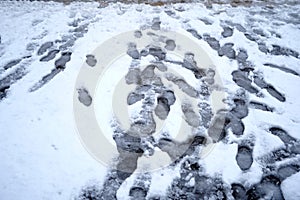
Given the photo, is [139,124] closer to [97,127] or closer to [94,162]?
[97,127]

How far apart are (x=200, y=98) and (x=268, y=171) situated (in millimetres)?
672

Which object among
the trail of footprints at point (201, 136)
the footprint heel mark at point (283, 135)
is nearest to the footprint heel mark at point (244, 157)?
the trail of footprints at point (201, 136)

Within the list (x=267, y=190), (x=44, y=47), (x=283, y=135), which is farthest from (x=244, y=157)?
(x=44, y=47)

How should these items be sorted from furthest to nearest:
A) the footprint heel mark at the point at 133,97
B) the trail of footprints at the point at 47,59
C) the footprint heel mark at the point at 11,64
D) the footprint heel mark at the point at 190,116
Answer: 1. the footprint heel mark at the point at 11,64
2. the trail of footprints at the point at 47,59
3. the footprint heel mark at the point at 133,97
4. the footprint heel mark at the point at 190,116

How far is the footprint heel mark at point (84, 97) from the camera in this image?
197 cm

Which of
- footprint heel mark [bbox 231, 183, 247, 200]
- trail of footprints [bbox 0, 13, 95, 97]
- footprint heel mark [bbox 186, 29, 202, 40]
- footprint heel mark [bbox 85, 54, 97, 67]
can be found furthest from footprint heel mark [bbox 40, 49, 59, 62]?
footprint heel mark [bbox 231, 183, 247, 200]

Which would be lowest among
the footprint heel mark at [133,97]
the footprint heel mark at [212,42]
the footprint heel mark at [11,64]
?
the footprint heel mark at [133,97]

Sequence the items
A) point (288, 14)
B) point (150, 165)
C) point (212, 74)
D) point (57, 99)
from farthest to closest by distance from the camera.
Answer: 1. point (288, 14)
2. point (212, 74)
3. point (57, 99)
4. point (150, 165)

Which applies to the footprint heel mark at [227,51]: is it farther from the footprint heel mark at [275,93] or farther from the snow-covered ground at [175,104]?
the footprint heel mark at [275,93]

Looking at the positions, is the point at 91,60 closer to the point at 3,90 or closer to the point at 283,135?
the point at 3,90

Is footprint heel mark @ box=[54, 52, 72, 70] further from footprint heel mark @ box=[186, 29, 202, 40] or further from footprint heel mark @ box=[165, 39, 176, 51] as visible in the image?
footprint heel mark @ box=[186, 29, 202, 40]

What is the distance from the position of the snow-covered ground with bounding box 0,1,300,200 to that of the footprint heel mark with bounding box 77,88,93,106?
0.07ft

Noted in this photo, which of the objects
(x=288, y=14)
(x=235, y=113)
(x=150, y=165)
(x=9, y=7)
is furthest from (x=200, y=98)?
(x=9, y=7)

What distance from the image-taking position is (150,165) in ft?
5.40
